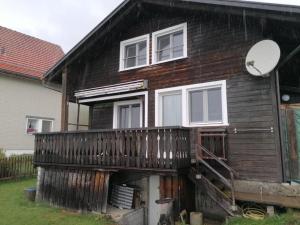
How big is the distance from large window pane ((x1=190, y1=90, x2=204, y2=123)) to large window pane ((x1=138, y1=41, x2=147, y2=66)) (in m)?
2.56

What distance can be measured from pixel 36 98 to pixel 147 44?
10.2m

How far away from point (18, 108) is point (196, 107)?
11789mm

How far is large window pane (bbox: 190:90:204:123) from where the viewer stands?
8984mm

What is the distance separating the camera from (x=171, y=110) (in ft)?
31.8

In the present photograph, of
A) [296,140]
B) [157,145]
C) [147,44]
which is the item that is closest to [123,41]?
[147,44]

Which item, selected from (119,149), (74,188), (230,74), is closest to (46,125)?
(74,188)

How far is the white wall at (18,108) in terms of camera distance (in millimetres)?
15945

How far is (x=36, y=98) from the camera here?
1792cm

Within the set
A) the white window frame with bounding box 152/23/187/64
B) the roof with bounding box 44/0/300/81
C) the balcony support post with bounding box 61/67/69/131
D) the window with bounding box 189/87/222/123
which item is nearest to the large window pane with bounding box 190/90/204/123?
the window with bounding box 189/87/222/123

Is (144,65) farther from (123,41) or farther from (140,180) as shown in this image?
(140,180)

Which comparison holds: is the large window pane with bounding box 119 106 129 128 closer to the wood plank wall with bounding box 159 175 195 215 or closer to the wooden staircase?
the wood plank wall with bounding box 159 175 195 215

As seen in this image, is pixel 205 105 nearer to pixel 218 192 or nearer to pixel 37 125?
pixel 218 192

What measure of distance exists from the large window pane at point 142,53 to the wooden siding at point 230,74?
1.28 feet

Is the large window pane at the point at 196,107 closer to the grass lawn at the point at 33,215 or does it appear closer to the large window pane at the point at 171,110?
the large window pane at the point at 171,110
